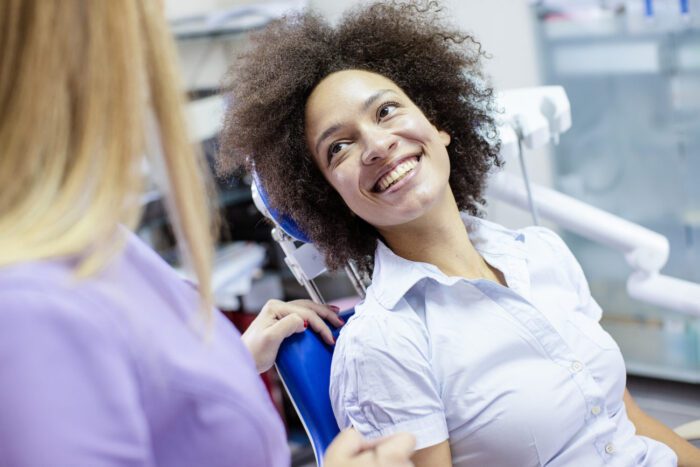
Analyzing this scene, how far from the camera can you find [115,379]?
526 mm

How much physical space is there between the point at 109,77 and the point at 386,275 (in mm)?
764

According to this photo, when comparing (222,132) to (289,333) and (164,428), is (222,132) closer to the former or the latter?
(289,333)

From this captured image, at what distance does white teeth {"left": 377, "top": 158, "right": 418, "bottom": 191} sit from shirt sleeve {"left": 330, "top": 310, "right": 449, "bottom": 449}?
23 cm

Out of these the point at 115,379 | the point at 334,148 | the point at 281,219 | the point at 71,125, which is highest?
the point at 71,125

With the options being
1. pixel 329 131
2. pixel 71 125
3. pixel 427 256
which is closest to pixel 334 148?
pixel 329 131

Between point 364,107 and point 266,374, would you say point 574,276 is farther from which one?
point 266,374

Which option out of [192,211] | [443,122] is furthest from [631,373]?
[192,211]

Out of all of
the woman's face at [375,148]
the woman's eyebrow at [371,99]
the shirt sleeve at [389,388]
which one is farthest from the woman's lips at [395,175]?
the shirt sleeve at [389,388]

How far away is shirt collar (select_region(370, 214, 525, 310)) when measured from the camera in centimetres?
123

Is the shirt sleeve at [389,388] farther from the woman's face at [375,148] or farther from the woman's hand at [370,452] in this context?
the woman's hand at [370,452]

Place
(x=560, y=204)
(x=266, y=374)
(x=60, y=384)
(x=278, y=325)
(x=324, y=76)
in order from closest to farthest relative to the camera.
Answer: (x=60, y=384), (x=278, y=325), (x=324, y=76), (x=560, y=204), (x=266, y=374)

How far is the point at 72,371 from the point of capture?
1.69 feet

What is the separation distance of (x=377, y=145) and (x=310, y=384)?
15.5 inches

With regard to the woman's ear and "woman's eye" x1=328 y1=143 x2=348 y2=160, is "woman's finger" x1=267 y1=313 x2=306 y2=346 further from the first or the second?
the woman's ear
